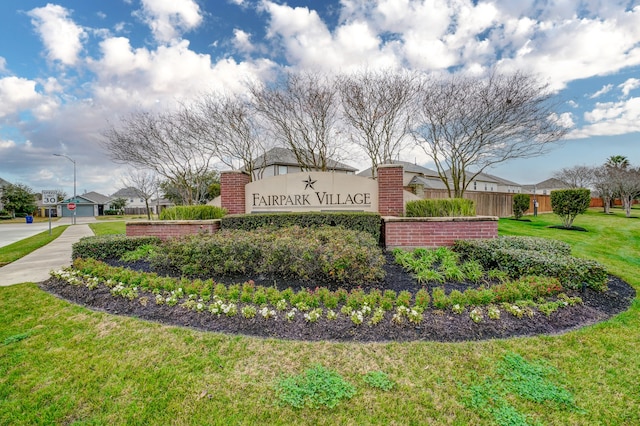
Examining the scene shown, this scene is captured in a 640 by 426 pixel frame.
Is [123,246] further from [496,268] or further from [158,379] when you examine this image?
[496,268]

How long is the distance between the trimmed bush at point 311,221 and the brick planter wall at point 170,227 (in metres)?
0.37

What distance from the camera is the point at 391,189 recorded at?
7648 millimetres

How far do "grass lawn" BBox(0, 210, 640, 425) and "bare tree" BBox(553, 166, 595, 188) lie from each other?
32179mm

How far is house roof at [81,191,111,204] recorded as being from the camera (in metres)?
53.1

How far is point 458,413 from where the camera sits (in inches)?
77.8

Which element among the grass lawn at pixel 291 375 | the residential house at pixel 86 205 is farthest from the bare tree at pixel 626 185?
the residential house at pixel 86 205

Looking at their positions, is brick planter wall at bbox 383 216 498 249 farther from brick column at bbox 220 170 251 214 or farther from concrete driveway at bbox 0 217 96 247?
concrete driveway at bbox 0 217 96 247

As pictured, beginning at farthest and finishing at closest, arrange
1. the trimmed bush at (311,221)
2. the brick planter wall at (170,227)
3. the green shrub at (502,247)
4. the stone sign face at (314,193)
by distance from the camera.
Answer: the stone sign face at (314,193) → the brick planter wall at (170,227) → the trimmed bush at (311,221) → the green shrub at (502,247)

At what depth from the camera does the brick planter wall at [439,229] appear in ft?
21.1

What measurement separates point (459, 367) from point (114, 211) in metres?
57.8

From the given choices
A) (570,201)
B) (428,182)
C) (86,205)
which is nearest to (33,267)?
(570,201)

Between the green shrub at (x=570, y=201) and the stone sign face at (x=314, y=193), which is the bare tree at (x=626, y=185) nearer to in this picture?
the green shrub at (x=570, y=201)

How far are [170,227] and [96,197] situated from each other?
200 feet

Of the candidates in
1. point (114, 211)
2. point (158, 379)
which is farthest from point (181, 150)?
point (114, 211)
